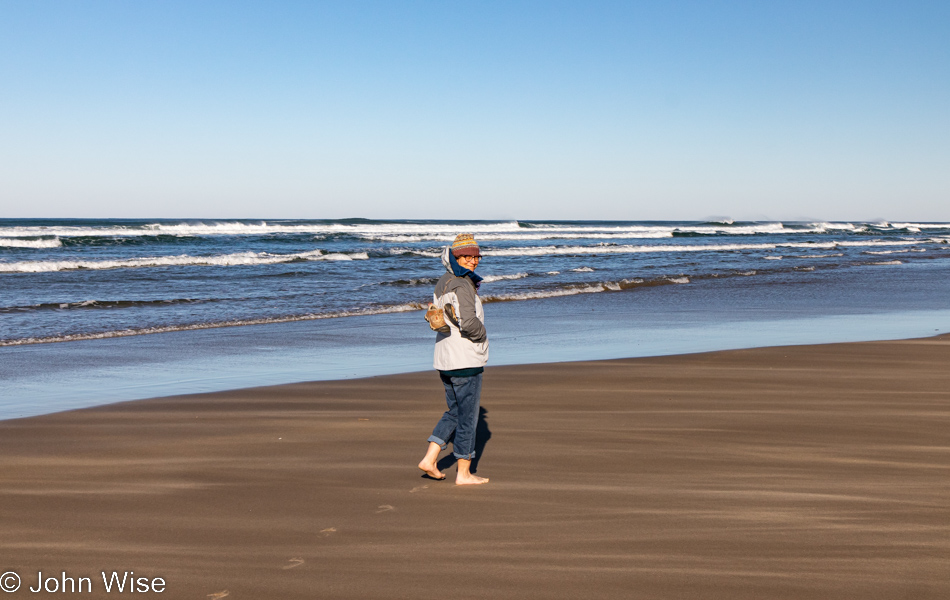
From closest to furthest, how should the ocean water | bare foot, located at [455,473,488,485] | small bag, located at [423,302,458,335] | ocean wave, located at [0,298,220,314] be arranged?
small bag, located at [423,302,458,335] → bare foot, located at [455,473,488,485] → the ocean water → ocean wave, located at [0,298,220,314]

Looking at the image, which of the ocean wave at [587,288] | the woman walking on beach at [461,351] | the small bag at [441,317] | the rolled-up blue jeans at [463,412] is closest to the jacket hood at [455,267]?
the woman walking on beach at [461,351]

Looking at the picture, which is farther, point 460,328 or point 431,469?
point 431,469

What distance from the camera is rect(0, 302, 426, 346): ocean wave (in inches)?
454

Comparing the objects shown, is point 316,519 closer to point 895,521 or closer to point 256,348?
point 895,521

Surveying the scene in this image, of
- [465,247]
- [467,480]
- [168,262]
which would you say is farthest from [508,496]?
[168,262]

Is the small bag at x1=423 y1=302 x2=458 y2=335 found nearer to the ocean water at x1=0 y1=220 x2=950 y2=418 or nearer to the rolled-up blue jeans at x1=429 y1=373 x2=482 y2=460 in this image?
the rolled-up blue jeans at x1=429 y1=373 x2=482 y2=460

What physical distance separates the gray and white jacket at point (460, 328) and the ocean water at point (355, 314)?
4.13m

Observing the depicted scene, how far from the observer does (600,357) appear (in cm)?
970

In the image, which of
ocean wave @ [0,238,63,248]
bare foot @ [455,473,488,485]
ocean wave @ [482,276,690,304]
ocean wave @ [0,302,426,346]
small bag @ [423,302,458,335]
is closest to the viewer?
small bag @ [423,302,458,335]

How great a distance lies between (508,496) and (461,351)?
878 millimetres

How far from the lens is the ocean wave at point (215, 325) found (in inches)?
454

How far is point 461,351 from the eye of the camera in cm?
466

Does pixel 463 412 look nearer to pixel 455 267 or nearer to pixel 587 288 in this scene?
pixel 455 267

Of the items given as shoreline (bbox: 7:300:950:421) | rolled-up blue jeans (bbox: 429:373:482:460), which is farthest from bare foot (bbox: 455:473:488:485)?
shoreline (bbox: 7:300:950:421)
